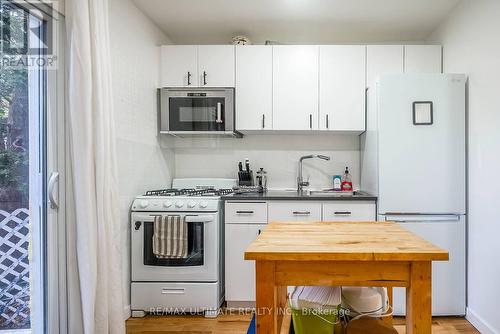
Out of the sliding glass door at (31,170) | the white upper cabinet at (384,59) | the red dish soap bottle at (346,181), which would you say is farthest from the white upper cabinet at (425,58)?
the sliding glass door at (31,170)

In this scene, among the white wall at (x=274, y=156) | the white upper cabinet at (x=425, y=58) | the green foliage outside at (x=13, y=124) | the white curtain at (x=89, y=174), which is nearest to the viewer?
the green foliage outside at (x=13, y=124)

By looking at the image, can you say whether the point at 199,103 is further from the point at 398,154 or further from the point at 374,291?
the point at 374,291

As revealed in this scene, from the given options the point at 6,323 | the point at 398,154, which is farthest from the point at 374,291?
the point at 6,323

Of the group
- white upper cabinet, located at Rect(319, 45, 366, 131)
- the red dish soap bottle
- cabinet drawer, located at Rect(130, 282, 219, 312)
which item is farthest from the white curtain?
the red dish soap bottle

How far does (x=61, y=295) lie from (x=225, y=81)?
6.71 ft

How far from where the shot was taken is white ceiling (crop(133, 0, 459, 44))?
8.51ft

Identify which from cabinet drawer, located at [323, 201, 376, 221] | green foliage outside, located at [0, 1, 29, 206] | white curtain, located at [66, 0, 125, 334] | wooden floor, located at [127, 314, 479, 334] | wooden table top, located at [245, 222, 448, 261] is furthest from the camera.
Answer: cabinet drawer, located at [323, 201, 376, 221]

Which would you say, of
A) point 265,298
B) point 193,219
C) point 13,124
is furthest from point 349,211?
point 13,124

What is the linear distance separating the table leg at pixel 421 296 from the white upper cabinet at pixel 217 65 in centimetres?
226

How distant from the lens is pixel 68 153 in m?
1.84

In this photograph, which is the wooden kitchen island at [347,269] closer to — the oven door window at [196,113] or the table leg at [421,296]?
the table leg at [421,296]

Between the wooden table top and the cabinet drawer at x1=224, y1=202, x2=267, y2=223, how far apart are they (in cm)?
111

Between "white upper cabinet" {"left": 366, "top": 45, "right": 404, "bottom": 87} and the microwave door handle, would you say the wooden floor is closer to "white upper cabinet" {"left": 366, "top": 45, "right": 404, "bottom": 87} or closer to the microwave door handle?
the microwave door handle

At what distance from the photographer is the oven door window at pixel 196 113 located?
289 cm
